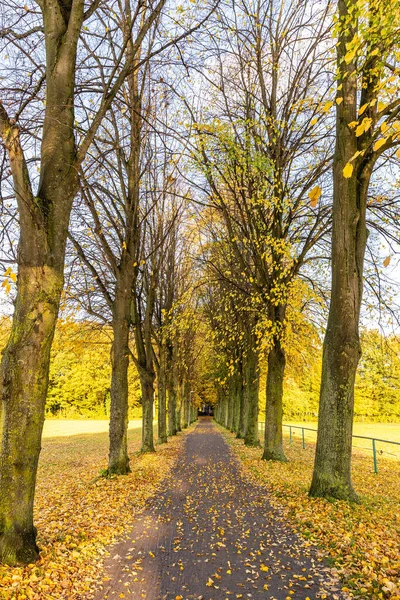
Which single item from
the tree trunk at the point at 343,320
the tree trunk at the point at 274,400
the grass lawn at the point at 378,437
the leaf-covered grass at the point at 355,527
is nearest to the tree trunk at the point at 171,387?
the grass lawn at the point at 378,437

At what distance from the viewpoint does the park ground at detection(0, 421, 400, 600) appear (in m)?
3.79

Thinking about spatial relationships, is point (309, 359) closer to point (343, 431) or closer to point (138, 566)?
point (343, 431)

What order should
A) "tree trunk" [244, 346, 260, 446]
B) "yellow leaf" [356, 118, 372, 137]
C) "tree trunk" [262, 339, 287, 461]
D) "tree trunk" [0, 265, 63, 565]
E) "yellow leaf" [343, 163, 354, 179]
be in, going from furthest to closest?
"tree trunk" [244, 346, 260, 446]
"tree trunk" [262, 339, 287, 461]
"tree trunk" [0, 265, 63, 565]
"yellow leaf" [356, 118, 372, 137]
"yellow leaf" [343, 163, 354, 179]

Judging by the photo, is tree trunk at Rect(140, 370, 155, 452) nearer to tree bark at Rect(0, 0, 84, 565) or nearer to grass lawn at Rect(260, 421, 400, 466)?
grass lawn at Rect(260, 421, 400, 466)

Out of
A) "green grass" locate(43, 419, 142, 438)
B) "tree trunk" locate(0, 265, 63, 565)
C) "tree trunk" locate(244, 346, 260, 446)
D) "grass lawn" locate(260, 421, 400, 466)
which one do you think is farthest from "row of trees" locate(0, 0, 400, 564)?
"green grass" locate(43, 419, 142, 438)

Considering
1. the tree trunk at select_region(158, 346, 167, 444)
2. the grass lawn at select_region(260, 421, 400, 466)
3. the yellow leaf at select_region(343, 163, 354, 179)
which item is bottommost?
the grass lawn at select_region(260, 421, 400, 466)

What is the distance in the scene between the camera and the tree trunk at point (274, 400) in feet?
40.1

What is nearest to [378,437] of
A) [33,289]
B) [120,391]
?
[120,391]

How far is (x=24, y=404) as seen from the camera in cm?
413

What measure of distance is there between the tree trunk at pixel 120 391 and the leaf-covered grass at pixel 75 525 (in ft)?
1.67

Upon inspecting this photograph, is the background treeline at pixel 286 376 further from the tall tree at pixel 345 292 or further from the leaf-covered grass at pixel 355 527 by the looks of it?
the leaf-covered grass at pixel 355 527

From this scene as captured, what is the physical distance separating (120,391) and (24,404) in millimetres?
6075

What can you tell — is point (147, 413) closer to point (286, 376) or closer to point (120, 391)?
point (120, 391)

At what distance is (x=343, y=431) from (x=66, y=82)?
22.5ft
